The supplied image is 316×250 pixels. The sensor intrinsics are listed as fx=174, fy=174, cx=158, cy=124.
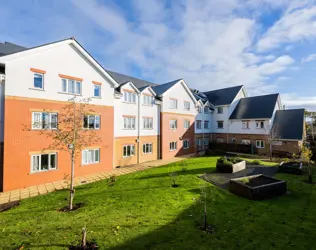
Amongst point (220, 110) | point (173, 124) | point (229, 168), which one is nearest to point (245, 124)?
point (220, 110)

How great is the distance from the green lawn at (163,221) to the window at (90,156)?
601cm

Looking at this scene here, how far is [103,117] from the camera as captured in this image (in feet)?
62.2

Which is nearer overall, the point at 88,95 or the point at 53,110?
the point at 53,110

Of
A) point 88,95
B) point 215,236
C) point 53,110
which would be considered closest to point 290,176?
point 215,236

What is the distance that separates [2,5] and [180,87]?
22.3 meters

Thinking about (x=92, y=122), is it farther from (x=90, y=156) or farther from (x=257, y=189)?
(x=257, y=189)

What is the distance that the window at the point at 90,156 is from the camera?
17605mm

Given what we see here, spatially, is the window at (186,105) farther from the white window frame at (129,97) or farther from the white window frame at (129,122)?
the white window frame at (129,122)

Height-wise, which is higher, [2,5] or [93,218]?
[2,5]

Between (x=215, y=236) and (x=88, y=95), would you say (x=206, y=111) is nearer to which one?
(x=88, y=95)

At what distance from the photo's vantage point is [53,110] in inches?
612

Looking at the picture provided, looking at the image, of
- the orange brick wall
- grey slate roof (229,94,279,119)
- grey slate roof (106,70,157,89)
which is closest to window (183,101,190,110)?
grey slate roof (106,70,157,89)

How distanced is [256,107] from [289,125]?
606 cm

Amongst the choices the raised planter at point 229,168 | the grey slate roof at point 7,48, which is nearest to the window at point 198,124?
the raised planter at point 229,168
